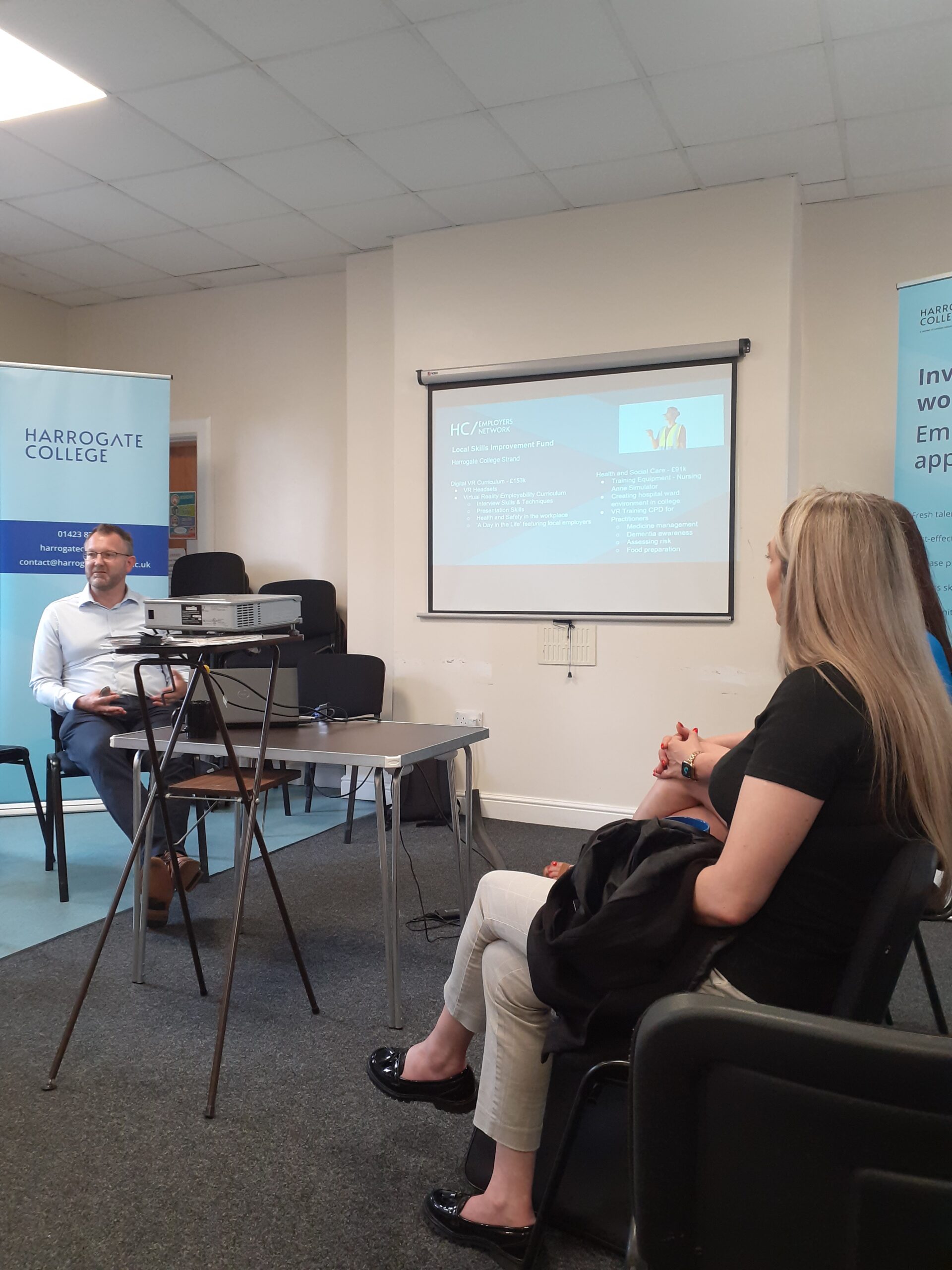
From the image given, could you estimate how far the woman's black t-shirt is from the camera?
3.81 ft

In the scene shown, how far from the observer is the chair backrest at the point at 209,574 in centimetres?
520

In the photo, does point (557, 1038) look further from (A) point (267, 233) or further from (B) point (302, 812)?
(A) point (267, 233)

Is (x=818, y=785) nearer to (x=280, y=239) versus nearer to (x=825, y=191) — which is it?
(x=825, y=191)

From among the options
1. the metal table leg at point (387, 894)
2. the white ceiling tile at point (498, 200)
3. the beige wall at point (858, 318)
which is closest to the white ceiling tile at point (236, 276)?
the white ceiling tile at point (498, 200)

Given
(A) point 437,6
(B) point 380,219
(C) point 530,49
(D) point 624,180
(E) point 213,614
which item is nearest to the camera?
(E) point 213,614

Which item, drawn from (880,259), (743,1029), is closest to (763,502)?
(880,259)

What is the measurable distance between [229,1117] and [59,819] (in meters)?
1.85

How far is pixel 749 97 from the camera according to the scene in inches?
128

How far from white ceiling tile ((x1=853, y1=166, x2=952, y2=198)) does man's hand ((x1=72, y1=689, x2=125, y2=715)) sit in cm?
371

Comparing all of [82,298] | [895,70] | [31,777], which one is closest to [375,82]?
[895,70]

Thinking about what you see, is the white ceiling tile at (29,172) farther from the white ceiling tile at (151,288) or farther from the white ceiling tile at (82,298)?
the white ceiling tile at (82,298)

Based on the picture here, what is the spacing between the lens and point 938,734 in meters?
1.23

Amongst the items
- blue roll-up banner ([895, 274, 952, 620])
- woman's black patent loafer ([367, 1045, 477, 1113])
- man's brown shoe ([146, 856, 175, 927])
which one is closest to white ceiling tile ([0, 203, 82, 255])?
man's brown shoe ([146, 856, 175, 927])

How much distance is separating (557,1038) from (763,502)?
3.10m
